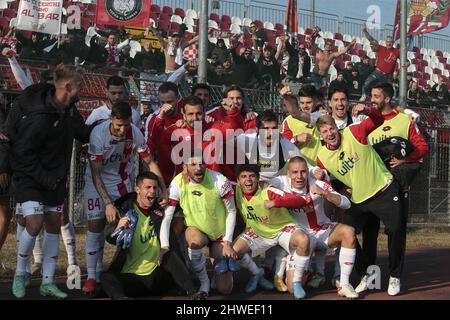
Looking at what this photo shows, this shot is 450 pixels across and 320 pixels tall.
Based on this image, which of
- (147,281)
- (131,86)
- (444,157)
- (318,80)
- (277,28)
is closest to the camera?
(147,281)

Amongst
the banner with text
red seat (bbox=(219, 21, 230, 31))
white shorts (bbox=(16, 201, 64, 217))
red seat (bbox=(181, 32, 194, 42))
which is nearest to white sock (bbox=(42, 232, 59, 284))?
white shorts (bbox=(16, 201, 64, 217))

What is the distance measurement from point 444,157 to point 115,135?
10078mm

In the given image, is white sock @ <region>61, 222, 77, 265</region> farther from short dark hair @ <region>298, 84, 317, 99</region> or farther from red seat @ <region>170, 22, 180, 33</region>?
red seat @ <region>170, 22, 180, 33</region>

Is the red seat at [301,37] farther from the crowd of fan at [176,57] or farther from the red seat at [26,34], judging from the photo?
the red seat at [26,34]

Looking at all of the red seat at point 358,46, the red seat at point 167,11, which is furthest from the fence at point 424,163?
the red seat at point 358,46

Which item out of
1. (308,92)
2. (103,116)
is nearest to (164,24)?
(308,92)

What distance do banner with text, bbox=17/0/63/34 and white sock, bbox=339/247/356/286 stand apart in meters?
7.50

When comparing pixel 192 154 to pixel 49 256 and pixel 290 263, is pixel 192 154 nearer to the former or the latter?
pixel 290 263

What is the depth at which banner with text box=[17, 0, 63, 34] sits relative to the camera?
13.8 metres

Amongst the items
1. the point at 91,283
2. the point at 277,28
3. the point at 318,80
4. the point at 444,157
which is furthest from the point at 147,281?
the point at 277,28

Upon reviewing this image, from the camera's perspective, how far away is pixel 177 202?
8469mm

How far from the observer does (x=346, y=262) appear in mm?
8359

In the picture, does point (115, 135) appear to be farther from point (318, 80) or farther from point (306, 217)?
point (318, 80)

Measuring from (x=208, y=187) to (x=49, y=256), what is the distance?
1700 millimetres
